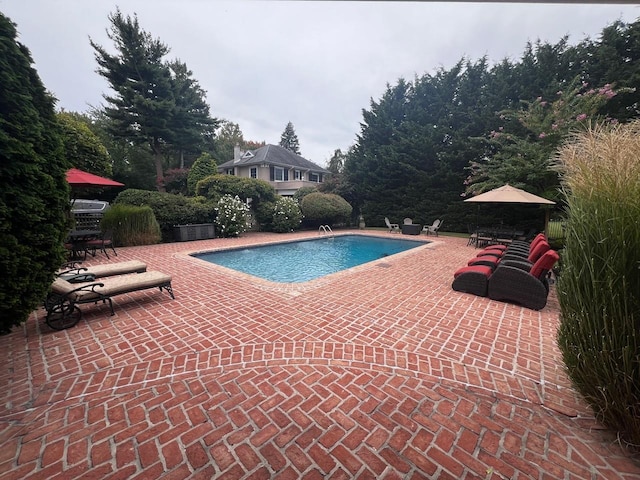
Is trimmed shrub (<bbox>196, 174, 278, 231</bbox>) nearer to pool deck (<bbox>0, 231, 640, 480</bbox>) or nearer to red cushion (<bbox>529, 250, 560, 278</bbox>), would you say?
Result: pool deck (<bbox>0, 231, 640, 480</bbox>)

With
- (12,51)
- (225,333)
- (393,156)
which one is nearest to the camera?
(12,51)

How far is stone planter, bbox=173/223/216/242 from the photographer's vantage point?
494 inches

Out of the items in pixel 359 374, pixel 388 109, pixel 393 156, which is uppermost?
pixel 388 109

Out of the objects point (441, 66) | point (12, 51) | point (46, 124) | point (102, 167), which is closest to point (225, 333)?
point (46, 124)

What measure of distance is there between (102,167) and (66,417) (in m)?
13.6

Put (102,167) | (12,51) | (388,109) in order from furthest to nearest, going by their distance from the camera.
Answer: (388,109), (102,167), (12,51)

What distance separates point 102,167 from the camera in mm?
11969

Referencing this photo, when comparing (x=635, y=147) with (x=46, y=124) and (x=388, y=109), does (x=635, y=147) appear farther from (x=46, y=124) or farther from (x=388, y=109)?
(x=388, y=109)

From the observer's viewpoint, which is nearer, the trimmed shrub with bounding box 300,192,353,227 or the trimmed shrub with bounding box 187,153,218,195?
the trimmed shrub with bounding box 300,192,353,227

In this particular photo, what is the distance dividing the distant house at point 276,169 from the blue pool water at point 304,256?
40.2ft

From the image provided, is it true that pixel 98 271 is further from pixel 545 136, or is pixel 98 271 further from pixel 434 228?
pixel 545 136

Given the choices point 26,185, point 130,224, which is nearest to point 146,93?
point 130,224

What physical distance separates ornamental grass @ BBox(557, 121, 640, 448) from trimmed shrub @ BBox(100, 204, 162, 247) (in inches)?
522

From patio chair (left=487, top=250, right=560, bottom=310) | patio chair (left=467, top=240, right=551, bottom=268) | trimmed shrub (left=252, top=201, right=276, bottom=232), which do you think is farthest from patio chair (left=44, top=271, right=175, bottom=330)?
trimmed shrub (left=252, top=201, right=276, bottom=232)
